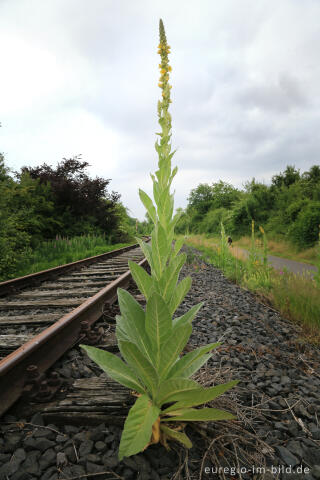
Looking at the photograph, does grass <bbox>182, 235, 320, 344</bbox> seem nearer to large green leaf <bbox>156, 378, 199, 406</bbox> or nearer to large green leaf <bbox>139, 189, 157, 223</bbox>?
large green leaf <bbox>156, 378, 199, 406</bbox>

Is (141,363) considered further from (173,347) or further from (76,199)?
(76,199)

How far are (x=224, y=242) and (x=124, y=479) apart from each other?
268 inches

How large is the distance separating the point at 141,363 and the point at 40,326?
1.95 meters

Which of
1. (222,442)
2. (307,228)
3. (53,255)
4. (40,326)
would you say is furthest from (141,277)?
(307,228)

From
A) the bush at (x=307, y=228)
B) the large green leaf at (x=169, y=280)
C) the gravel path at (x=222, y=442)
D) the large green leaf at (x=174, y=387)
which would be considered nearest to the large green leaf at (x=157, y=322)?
the large green leaf at (x=174, y=387)

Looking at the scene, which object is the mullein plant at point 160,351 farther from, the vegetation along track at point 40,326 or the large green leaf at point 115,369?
the vegetation along track at point 40,326

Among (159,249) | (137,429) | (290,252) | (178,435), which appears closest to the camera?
(137,429)

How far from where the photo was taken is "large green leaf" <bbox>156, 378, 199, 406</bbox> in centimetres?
101

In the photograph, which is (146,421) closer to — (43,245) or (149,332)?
(149,332)

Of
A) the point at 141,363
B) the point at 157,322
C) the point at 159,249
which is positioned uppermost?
the point at 159,249

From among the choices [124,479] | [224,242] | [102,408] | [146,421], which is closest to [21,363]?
[102,408]

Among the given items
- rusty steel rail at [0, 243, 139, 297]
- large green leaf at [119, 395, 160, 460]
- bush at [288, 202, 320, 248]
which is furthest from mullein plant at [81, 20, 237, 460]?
bush at [288, 202, 320, 248]

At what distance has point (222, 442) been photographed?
1159mm

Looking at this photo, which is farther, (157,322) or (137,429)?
(157,322)
